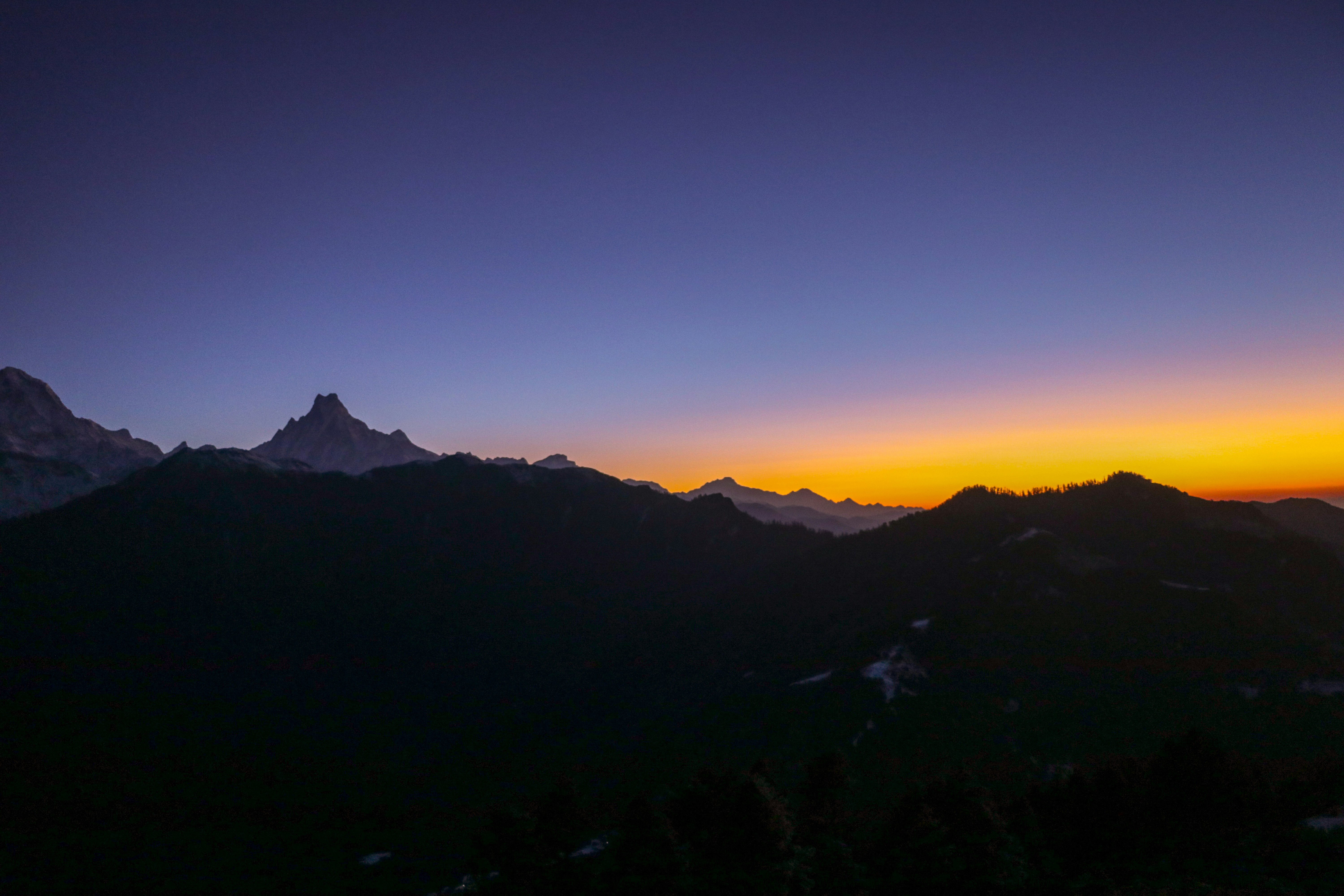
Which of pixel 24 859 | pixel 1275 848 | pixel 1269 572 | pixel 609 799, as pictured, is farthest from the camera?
pixel 1269 572

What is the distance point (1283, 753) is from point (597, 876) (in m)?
146

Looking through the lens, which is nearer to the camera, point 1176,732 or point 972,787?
point 972,787

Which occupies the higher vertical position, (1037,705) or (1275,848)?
(1275,848)

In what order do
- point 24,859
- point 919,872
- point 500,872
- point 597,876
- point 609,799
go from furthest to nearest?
point 24,859 → point 609,799 → point 500,872 → point 597,876 → point 919,872

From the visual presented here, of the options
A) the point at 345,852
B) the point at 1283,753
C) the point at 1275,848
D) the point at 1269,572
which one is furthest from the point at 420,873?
the point at 1269,572

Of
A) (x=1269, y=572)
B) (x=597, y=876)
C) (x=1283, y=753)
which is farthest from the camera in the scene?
(x=1269, y=572)

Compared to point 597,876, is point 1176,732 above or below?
below

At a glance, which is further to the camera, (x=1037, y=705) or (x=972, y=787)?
(x=1037, y=705)

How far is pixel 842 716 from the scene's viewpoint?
6462 inches

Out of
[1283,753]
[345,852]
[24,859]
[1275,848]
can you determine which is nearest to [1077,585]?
[1283,753]

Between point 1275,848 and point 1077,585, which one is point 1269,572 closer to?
point 1077,585

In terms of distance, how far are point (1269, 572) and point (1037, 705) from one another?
9562 cm

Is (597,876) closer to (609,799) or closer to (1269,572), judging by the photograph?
(609,799)

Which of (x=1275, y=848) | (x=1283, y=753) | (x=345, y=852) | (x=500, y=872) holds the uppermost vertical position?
(x=1275, y=848)
